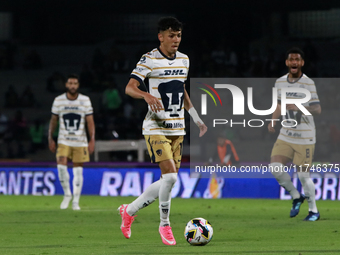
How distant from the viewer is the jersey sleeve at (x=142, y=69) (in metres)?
6.39

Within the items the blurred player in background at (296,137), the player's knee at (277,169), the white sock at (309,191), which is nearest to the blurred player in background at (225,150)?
the blurred player in background at (296,137)

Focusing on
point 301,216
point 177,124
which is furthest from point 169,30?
point 301,216

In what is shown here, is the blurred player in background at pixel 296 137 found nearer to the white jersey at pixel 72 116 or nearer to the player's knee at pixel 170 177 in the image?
the player's knee at pixel 170 177

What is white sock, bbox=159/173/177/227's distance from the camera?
6.42 m

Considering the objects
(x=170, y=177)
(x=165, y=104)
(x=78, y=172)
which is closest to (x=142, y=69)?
(x=165, y=104)

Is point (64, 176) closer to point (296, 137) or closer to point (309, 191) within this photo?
point (296, 137)

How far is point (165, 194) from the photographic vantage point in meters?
6.48

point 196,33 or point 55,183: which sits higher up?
point 196,33

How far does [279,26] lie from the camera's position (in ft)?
72.4

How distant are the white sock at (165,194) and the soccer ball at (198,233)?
0.85ft

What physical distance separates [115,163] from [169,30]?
29.3 ft

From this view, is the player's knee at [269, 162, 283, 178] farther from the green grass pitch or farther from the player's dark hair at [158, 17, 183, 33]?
the player's dark hair at [158, 17, 183, 33]

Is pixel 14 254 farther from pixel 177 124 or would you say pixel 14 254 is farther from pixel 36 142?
pixel 36 142

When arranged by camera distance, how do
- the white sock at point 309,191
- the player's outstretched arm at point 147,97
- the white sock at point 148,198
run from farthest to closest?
the white sock at point 309,191 → the white sock at point 148,198 → the player's outstretched arm at point 147,97
